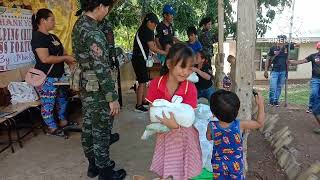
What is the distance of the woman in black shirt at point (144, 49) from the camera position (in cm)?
613

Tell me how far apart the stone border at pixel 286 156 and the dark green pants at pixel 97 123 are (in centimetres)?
238

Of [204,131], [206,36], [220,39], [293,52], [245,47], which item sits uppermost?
[293,52]

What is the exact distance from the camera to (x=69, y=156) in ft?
14.8

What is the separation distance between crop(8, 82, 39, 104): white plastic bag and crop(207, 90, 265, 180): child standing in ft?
10.7

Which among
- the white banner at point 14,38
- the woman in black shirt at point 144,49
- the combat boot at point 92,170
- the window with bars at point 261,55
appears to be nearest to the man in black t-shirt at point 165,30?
the woman in black shirt at point 144,49

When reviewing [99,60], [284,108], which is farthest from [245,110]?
[284,108]

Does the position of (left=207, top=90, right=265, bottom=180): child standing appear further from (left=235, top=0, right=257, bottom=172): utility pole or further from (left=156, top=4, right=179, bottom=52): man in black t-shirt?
(left=156, top=4, right=179, bottom=52): man in black t-shirt

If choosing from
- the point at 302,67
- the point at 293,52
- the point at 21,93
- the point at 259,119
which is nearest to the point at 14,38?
the point at 21,93

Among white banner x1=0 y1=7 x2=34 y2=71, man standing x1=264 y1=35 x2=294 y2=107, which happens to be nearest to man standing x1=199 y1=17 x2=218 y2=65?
man standing x1=264 y1=35 x2=294 y2=107

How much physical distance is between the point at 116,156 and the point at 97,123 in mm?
1099

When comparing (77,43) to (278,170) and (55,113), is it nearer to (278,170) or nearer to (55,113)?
(55,113)

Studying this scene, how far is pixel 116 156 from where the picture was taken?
4.49m

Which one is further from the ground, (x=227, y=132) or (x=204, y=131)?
(x=227, y=132)

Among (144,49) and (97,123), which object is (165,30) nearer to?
(144,49)
